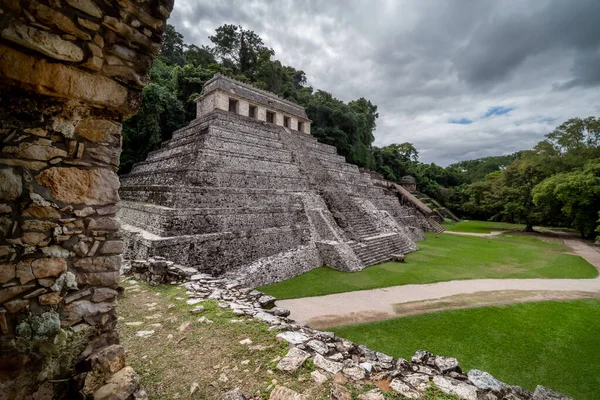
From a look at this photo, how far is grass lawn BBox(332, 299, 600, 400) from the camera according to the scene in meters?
4.16

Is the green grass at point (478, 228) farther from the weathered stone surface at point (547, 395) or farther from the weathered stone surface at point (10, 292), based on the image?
the weathered stone surface at point (10, 292)

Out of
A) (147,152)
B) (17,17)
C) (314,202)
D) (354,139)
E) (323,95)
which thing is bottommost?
(314,202)

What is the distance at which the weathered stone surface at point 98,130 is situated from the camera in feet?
7.20

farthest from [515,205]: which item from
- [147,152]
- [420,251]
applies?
[147,152]

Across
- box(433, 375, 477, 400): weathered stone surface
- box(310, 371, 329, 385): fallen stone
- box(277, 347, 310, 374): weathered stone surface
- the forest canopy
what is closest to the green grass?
the forest canopy

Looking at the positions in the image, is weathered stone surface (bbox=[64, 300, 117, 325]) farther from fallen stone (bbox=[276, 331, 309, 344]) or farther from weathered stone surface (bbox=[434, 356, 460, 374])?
weathered stone surface (bbox=[434, 356, 460, 374])

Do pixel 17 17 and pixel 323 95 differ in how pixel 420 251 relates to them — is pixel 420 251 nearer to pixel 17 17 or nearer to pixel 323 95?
pixel 17 17

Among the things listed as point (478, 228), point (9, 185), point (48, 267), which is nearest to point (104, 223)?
point (48, 267)

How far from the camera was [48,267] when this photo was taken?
6.61 feet

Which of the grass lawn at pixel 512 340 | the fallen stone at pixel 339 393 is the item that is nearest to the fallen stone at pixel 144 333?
the fallen stone at pixel 339 393

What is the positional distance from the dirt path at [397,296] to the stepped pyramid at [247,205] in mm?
1702

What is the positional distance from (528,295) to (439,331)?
4.59 meters

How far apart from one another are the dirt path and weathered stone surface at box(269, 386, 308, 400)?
10.9 ft

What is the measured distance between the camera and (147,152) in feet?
51.8
